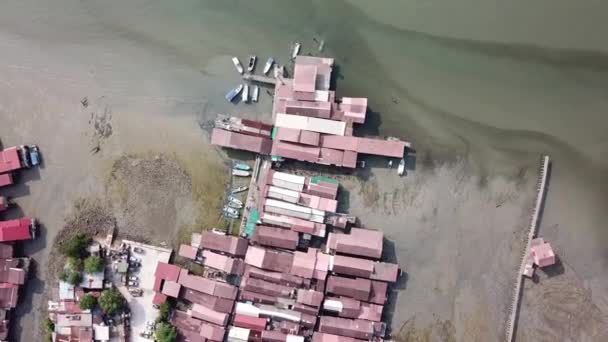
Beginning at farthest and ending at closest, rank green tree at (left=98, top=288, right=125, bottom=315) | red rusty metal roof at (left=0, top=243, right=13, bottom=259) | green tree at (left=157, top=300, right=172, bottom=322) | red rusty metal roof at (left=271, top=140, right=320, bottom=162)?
red rusty metal roof at (left=0, top=243, right=13, bottom=259) → red rusty metal roof at (left=271, top=140, right=320, bottom=162) → green tree at (left=157, top=300, right=172, bottom=322) → green tree at (left=98, top=288, right=125, bottom=315)

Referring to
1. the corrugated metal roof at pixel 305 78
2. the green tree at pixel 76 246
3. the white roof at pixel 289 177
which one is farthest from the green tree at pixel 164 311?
the corrugated metal roof at pixel 305 78

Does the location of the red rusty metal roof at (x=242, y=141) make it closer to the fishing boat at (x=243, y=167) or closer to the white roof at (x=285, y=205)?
the fishing boat at (x=243, y=167)

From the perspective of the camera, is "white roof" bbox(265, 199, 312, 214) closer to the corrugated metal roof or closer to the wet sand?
the wet sand

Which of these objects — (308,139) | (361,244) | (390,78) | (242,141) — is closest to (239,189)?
(242,141)

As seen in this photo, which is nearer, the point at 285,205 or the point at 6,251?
the point at 285,205

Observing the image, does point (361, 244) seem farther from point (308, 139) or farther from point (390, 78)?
point (390, 78)

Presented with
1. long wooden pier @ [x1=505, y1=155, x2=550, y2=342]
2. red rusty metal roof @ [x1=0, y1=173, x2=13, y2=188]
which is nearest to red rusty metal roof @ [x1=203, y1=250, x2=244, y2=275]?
red rusty metal roof @ [x1=0, y1=173, x2=13, y2=188]
